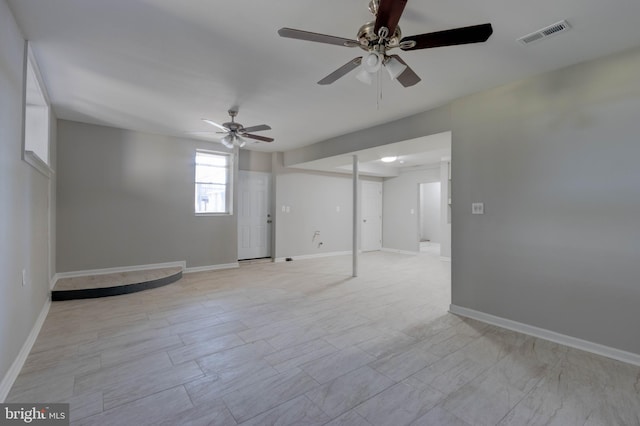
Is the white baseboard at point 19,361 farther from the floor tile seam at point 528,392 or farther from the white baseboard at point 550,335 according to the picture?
the white baseboard at point 550,335

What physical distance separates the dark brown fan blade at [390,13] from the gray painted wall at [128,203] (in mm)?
4967

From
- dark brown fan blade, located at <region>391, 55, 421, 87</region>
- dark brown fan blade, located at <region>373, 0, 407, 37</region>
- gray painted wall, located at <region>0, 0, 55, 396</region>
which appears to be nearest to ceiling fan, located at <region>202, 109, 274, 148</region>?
gray painted wall, located at <region>0, 0, 55, 396</region>

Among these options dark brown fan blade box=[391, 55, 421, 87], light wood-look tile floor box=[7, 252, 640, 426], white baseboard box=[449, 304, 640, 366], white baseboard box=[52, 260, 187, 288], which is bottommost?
light wood-look tile floor box=[7, 252, 640, 426]

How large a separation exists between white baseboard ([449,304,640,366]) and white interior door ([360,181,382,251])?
5.17 m

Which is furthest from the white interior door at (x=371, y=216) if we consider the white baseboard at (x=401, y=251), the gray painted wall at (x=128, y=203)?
the gray painted wall at (x=128, y=203)

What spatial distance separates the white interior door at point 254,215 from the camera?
6.68 m

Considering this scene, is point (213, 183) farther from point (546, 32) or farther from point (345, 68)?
point (546, 32)

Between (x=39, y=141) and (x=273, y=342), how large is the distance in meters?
3.86

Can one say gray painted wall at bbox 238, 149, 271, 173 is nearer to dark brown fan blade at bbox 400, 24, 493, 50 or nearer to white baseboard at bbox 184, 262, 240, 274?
white baseboard at bbox 184, 262, 240, 274

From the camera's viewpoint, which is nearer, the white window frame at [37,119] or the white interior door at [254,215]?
the white window frame at [37,119]

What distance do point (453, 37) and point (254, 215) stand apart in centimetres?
575

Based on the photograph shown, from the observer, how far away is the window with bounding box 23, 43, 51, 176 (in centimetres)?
290

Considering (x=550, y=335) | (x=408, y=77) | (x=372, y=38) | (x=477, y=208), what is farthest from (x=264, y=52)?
(x=550, y=335)

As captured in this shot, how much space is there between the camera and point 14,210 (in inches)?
89.0
